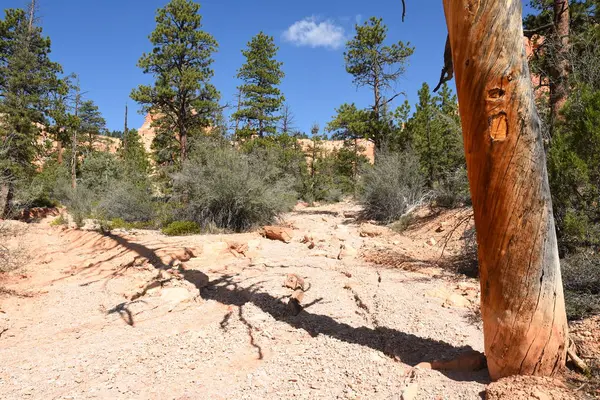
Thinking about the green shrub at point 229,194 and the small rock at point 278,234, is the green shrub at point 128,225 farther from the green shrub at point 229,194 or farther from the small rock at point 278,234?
the small rock at point 278,234

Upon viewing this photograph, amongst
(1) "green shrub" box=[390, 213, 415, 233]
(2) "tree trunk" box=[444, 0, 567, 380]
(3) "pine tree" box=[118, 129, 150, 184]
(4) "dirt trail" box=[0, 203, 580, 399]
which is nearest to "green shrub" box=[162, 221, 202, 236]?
(4) "dirt trail" box=[0, 203, 580, 399]

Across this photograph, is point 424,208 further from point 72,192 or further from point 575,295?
point 72,192

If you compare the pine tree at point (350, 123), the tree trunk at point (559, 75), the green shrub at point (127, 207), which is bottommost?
the green shrub at point (127, 207)

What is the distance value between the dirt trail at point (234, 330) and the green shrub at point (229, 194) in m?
4.64

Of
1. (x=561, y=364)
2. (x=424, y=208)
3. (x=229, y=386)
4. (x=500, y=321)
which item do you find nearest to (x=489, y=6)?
(x=500, y=321)

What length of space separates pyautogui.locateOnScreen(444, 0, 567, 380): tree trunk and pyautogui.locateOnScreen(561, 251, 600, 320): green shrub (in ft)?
4.45

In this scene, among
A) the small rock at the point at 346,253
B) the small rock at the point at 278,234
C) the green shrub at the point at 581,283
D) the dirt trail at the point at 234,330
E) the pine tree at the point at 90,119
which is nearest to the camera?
the dirt trail at the point at 234,330

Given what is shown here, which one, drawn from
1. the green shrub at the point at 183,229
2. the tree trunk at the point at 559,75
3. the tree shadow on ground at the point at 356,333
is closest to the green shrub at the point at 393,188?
the tree trunk at the point at 559,75

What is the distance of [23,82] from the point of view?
18109 millimetres

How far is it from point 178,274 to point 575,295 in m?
4.74

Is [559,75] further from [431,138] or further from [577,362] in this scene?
[431,138]

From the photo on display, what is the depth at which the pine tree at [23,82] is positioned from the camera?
16.8 meters

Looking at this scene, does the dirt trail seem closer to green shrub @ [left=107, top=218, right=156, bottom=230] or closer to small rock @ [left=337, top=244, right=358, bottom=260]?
small rock @ [left=337, top=244, right=358, bottom=260]

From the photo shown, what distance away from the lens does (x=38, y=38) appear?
19969 millimetres
